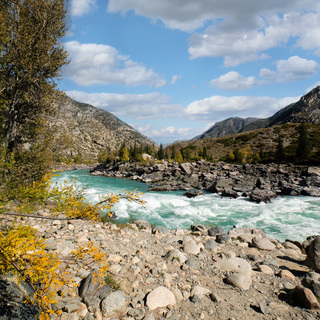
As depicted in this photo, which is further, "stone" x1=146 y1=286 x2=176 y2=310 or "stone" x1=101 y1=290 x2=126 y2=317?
"stone" x1=146 y1=286 x2=176 y2=310

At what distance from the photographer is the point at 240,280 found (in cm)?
588

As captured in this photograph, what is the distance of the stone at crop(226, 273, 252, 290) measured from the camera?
5749mm

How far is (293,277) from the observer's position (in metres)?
6.39

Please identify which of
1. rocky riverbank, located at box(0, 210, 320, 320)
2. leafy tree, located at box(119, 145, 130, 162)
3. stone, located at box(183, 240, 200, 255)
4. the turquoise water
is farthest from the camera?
leafy tree, located at box(119, 145, 130, 162)

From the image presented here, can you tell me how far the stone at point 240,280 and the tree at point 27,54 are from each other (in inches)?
324

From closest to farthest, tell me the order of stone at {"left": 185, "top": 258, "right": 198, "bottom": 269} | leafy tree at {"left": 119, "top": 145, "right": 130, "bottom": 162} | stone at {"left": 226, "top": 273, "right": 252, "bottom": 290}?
stone at {"left": 226, "top": 273, "right": 252, "bottom": 290} → stone at {"left": 185, "top": 258, "right": 198, "bottom": 269} → leafy tree at {"left": 119, "top": 145, "right": 130, "bottom": 162}

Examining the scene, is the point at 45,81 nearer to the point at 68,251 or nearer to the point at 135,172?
the point at 68,251

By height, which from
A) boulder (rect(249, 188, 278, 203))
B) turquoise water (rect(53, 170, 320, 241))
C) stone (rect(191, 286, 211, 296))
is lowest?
turquoise water (rect(53, 170, 320, 241))

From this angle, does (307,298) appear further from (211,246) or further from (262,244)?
(262,244)

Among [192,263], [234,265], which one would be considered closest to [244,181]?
[234,265]

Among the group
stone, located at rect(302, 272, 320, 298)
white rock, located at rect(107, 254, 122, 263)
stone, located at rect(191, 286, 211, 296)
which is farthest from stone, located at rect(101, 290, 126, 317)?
stone, located at rect(302, 272, 320, 298)

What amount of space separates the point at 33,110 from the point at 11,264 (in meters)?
9.35

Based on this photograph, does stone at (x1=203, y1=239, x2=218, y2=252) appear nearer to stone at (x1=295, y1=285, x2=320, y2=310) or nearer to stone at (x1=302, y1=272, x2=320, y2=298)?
stone at (x1=302, y1=272, x2=320, y2=298)

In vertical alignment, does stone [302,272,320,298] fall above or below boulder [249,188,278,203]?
above
